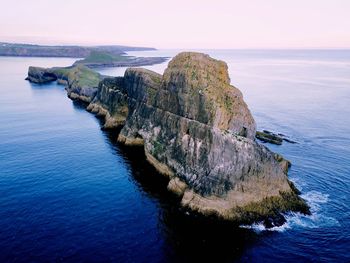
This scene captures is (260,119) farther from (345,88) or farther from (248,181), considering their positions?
(345,88)

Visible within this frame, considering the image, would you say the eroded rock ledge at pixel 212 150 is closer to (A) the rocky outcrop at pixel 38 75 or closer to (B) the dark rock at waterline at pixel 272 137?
(B) the dark rock at waterline at pixel 272 137

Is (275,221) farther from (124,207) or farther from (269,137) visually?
(269,137)

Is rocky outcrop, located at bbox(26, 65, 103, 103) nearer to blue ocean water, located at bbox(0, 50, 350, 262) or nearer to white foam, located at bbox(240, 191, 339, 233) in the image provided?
blue ocean water, located at bbox(0, 50, 350, 262)

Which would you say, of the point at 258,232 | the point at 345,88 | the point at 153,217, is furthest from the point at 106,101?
the point at 345,88

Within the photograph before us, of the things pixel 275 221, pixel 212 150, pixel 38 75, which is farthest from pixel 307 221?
pixel 38 75

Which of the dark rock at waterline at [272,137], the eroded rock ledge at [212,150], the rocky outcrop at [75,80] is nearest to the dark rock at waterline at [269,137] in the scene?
the dark rock at waterline at [272,137]

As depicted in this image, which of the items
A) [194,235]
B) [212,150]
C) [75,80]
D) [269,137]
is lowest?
[194,235]

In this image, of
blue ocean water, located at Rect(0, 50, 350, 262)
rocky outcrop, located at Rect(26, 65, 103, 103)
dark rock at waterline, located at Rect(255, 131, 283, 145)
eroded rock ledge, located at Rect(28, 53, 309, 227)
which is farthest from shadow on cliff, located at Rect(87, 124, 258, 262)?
rocky outcrop, located at Rect(26, 65, 103, 103)
